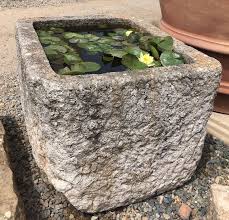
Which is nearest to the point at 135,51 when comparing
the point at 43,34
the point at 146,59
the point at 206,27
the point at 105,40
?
the point at 146,59

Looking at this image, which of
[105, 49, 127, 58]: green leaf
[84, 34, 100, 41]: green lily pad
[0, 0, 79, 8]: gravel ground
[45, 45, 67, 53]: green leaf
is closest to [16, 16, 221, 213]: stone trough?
[45, 45, 67, 53]: green leaf

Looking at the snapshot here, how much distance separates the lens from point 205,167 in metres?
1.90

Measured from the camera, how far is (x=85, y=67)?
5.11ft

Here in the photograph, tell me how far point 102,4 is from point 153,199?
3098 mm

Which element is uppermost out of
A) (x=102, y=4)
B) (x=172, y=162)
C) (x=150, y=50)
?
(x=150, y=50)

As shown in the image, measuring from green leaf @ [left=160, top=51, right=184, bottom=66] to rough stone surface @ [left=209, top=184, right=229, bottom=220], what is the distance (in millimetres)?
564

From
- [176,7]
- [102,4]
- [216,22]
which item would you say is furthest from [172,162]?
[102,4]

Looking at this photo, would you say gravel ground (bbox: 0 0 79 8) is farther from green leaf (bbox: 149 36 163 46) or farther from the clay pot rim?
green leaf (bbox: 149 36 163 46)

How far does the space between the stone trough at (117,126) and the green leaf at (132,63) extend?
0.14m

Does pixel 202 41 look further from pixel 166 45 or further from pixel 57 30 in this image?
pixel 57 30

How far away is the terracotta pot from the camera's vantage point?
2.00 meters

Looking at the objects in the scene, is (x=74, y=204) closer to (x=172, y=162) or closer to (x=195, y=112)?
(x=172, y=162)

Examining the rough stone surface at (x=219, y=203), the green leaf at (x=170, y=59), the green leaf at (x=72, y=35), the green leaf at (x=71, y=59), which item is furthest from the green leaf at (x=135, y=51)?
the rough stone surface at (x=219, y=203)

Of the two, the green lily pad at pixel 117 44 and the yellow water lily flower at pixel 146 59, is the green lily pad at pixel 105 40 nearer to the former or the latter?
the green lily pad at pixel 117 44
